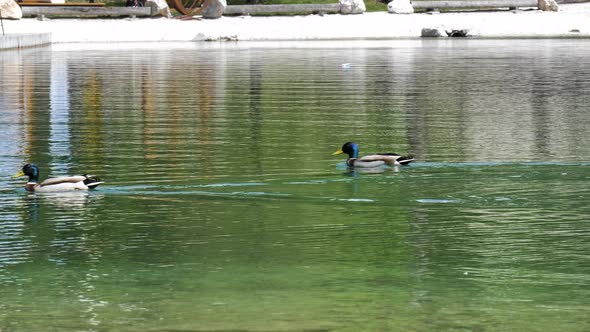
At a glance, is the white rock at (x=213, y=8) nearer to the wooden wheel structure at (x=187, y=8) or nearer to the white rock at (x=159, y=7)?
the wooden wheel structure at (x=187, y=8)

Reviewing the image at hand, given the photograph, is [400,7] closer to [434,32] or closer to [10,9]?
[434,32]

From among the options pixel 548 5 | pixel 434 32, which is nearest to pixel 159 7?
pixel 434 32

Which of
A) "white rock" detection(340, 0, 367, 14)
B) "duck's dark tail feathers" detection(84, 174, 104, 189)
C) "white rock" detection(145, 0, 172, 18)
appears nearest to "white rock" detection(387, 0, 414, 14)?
"white rock" detection(340, 0, 367, 14)

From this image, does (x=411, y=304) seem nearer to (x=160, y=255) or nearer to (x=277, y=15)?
(x=160, y=255)

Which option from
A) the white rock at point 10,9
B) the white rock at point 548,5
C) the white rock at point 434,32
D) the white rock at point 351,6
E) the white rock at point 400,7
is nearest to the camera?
the white rock at point 10,9

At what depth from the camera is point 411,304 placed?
11.8 m

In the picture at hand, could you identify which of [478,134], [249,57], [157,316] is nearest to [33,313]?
[157,316]

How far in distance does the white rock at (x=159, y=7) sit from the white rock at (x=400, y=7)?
39.9ft

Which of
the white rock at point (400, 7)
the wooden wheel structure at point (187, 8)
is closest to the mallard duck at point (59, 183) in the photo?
the wooden wheel structure at point (187, 8)

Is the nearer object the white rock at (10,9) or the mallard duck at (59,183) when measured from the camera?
the mallard duck at (59,183)

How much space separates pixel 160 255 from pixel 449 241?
3055 millimetres

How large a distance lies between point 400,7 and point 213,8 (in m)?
10.4

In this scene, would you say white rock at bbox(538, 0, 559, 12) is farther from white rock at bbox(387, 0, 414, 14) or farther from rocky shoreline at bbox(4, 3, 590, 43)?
white rock at bbox(387, 0, 414, 14)

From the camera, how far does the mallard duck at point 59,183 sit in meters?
17.5
